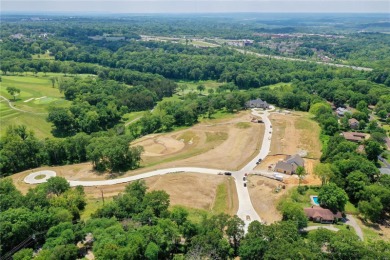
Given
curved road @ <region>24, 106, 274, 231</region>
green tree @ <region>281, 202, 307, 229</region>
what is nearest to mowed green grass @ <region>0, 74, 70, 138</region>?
curved road @ <region>24, 106, 274, 231</region>

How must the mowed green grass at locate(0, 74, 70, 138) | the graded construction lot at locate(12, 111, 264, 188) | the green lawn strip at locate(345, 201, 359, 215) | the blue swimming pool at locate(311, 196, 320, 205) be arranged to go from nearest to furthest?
the green lawn strip at locate(345, 201, 359, 215) → the blue swimming pool at locate(311, 196, 320, 205) → the graded construction lot at locate(12, 111, 264, 188) → the mowed green grass at locate(0, 74, 70, 138)

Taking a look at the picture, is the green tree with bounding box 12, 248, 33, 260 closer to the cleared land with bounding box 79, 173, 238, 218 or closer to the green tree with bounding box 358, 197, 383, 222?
the cleared land with bounding box 79, 173, 238, 218

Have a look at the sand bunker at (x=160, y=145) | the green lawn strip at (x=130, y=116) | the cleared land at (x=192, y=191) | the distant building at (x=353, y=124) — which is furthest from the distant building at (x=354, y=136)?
the green lawn strip at (x=130, y=116)

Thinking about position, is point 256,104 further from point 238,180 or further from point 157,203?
point 157,203

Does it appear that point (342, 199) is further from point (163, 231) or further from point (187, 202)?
point (163, 231)

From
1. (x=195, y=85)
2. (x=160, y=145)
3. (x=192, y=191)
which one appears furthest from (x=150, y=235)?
(x=195, y=85)

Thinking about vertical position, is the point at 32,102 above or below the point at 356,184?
below
